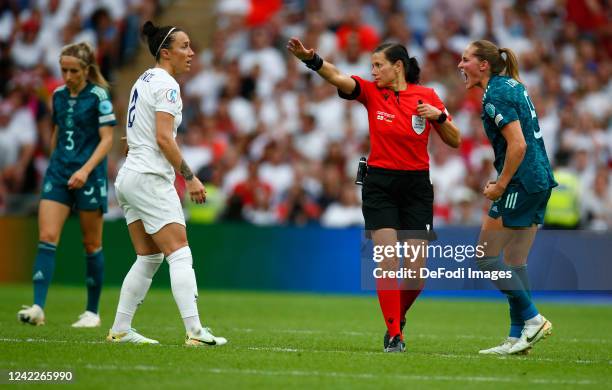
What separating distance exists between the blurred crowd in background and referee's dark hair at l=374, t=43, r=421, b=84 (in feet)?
26.9

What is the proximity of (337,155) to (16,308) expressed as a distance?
6994mm

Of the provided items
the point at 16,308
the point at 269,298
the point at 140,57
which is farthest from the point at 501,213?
the point at 140,57

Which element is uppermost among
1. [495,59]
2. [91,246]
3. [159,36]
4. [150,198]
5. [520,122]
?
[495,59]

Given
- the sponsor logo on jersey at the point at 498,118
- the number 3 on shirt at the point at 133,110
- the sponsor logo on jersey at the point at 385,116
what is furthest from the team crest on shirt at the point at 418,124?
the number 3 on shirt at the point at 133,110

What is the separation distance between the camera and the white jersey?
8.41 m

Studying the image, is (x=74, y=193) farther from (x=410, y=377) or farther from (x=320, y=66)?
(x=410, y=377)

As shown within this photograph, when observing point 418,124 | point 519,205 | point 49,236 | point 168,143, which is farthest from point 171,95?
point 49,236

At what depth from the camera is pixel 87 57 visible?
10.9m

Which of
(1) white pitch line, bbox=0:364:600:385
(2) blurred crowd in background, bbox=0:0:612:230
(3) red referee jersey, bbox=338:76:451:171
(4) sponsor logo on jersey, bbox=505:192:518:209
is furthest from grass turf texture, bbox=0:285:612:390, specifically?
(2) blurred crowd in background, bbox=0:0:612:230

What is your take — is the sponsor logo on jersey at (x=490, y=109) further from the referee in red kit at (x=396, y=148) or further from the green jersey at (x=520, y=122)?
the referee in red kit at (x=396, y=148)

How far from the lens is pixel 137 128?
8.52 metres

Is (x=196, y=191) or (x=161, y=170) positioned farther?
(x=161, y=170)

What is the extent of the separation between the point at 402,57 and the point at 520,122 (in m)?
1.10

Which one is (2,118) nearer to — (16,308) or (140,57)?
(140,57)
